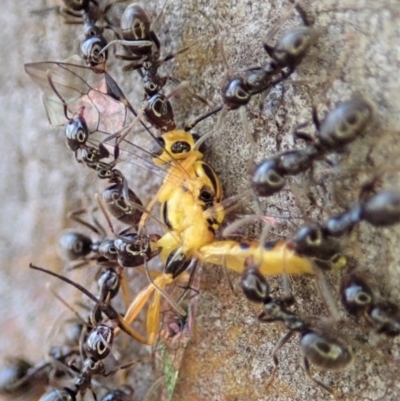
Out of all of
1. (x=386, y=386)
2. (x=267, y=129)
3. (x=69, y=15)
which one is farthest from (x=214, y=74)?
(x=386, y=386)

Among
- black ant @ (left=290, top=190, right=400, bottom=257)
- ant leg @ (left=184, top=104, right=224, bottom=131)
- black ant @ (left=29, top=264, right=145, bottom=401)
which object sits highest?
black ant @ (left=290, top=190, right=400, bottom=257)

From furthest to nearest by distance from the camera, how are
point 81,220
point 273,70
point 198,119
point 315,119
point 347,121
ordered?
1. point 81,220
2. point 198,119
3. point 273,70
4. point 315,119
5. point 347,121

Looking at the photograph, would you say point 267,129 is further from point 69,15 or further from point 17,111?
point 17,111

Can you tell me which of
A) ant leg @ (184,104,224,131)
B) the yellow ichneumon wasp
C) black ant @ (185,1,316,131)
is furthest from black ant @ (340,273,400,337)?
ant leg @ (184,104,224,131)

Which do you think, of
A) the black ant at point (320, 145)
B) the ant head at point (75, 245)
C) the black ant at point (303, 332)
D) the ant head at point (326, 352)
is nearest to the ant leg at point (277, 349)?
the black ant at point (303, 332)

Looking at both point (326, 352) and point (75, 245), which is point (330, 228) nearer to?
point (326, 352)

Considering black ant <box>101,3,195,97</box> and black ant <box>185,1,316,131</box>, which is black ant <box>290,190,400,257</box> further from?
black ant <box>101,3,195,97</box>

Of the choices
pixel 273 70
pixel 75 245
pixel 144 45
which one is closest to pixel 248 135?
pixel 273 70

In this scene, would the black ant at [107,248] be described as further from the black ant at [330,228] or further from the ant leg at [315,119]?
the ant leg at [315,119]
